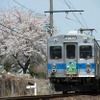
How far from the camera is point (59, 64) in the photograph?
17.2m

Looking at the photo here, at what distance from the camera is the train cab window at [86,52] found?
55.9ft

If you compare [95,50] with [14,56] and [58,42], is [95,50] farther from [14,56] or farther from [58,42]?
[14,56]

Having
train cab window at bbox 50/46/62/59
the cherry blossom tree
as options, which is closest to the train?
train cab window at bbox 50/46/62/59

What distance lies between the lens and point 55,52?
17406mm

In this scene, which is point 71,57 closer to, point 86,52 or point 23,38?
point 86,52

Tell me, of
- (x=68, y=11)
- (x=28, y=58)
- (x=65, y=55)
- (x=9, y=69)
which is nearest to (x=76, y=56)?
(x=65, y=55)

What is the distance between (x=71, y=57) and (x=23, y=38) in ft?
61.6

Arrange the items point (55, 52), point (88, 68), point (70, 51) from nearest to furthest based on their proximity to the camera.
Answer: point (88, 68)
point (70, 51)
point (55, 52)

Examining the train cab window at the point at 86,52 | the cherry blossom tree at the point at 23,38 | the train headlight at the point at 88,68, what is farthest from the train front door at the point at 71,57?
the cherry blossom tree at the point at 23,38

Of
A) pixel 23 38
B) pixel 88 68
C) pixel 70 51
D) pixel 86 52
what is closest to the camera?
pixel 88 68

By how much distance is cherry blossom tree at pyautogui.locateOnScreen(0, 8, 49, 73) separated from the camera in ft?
115

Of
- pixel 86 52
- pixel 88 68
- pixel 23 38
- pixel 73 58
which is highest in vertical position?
pixel 23 38

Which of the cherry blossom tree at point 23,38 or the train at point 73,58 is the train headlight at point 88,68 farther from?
the cherry blossom tree at point 23,38

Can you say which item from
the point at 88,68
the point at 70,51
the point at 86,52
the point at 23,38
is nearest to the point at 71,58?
the point at 70,51
